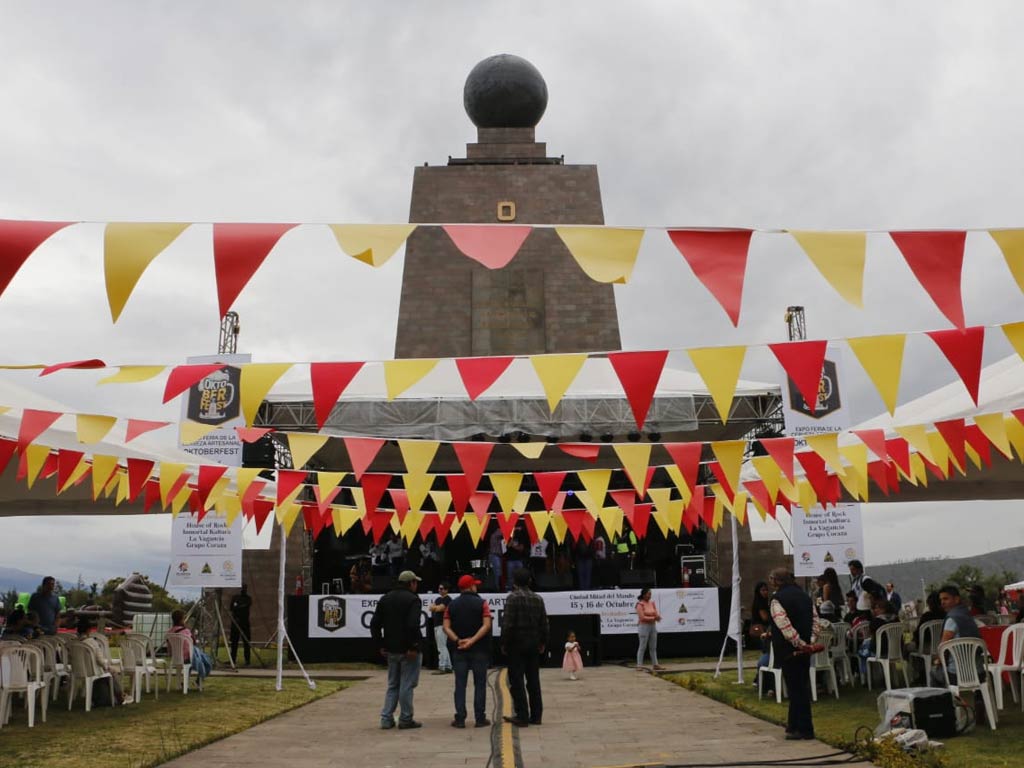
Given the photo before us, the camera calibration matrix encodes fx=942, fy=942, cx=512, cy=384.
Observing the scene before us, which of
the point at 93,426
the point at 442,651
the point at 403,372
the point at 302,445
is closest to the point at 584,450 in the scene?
the point at 302,445

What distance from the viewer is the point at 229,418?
17203 millimetres

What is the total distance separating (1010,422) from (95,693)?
33.2ft

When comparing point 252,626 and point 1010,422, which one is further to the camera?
point 252,626

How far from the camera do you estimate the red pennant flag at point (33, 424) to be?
8.04 m

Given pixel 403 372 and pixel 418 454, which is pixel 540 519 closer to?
pixel 418 454

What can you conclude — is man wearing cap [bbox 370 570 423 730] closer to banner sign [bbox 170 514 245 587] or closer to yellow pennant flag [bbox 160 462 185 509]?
yellow pennant flag [bbox 160 462 185 509]

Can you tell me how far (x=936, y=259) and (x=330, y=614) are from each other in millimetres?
13379

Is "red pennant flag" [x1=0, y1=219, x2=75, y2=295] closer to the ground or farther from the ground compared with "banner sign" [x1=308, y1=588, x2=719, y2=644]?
farther from the ground

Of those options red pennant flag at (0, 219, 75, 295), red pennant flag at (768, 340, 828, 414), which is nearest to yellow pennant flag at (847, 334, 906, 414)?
red pennant flag at (768, 340, 828, 414)

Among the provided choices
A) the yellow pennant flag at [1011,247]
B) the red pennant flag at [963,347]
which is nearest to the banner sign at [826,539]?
the red pennant flag at [963,347]

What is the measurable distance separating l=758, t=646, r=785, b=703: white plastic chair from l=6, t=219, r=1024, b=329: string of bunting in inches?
230

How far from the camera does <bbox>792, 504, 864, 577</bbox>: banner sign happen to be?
15.0 meters

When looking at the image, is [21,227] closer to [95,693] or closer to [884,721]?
[884,721]

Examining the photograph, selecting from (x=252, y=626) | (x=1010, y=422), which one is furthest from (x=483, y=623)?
(x=252, y=626)
